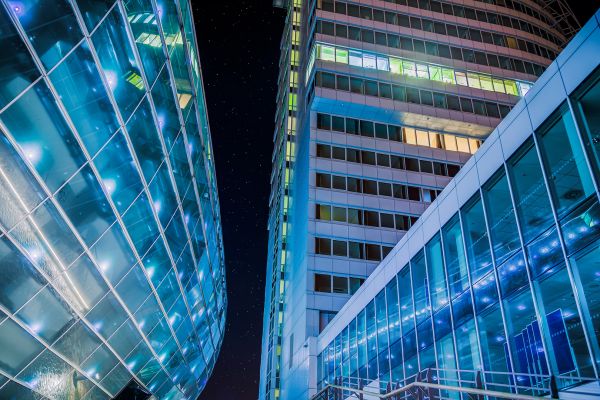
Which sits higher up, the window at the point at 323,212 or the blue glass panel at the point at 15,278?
the window at the point at 323,212

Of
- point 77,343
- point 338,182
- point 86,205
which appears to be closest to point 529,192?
point 86,205

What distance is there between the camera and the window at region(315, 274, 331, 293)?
Answer: 1433 inches

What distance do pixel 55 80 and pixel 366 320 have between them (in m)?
17.9

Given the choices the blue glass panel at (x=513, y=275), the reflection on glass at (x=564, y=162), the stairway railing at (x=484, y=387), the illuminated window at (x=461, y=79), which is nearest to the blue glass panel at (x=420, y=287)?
the stairway railing at (x=484, y=387)

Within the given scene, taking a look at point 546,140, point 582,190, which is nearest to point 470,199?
point 546,140

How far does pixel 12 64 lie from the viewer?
1020 cm

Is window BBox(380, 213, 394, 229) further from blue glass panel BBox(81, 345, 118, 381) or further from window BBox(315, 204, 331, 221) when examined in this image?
blue glass panel BBox(81, 345, 118, 381)

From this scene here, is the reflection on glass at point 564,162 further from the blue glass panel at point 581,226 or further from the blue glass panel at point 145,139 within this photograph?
the blue glass panel at point 145,139

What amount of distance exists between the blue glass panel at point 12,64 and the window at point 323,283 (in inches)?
1111

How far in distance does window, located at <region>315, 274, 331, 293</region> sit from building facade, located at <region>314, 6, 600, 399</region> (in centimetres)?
1753

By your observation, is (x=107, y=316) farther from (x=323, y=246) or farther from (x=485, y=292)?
(x=323, y=246)

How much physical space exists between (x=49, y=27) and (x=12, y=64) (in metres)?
1.28

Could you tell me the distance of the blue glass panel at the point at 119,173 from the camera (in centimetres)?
1431

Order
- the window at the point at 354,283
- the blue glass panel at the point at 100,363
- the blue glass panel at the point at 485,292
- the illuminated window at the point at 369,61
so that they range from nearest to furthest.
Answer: the blue glass panel at the point at 485,292, the blue glass panel at the point at 100,363, the window at the point at 354,283, the illuminated window at the point at 369,61
